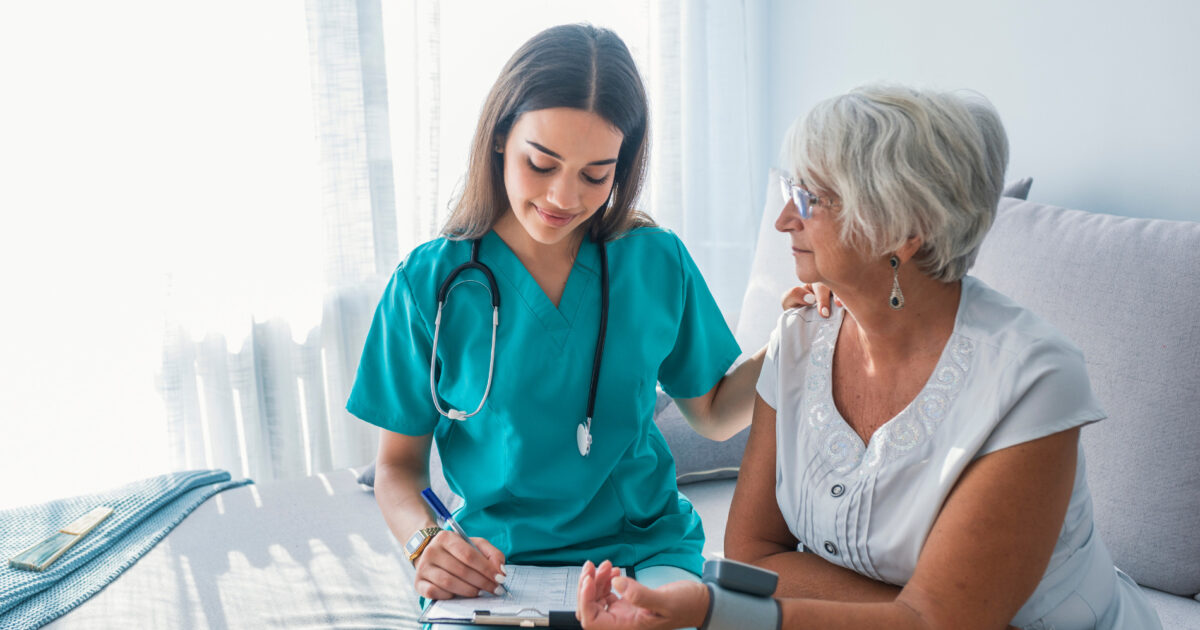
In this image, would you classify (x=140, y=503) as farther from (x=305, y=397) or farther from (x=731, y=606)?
(x=731, y=606)

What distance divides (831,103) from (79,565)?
1.50 m

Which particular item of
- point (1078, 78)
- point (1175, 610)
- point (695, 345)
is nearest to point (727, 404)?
point (695, 345)

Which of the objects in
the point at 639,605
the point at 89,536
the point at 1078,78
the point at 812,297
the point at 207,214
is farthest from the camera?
the point at 207,214

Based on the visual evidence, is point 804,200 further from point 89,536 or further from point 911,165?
point 89,536

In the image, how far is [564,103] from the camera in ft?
3.86

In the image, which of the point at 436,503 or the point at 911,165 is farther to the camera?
the point at 436,503

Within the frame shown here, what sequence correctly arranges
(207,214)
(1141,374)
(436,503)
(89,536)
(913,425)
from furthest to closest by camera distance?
(207,214), (89,536), (1141,374), (436,503), (913,425)

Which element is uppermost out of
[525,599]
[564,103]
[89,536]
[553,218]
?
[564,103]

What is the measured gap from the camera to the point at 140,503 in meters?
1.88

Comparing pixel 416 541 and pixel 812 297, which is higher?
pixel 812 297

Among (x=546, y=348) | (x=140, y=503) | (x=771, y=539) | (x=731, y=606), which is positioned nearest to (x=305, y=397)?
(x=140, y=503)

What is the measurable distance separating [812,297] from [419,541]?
2.08ft

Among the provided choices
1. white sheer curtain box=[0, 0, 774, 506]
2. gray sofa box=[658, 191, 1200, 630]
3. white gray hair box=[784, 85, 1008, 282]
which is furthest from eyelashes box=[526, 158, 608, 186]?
white sheer curtain box=[0, 0, 774, 506]

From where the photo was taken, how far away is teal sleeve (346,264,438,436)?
1321mm
